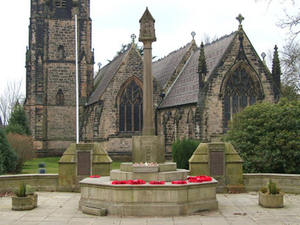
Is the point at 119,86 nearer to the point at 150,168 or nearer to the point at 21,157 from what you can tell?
the point at 21,157

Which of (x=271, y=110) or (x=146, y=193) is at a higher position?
(x=271, y=110)

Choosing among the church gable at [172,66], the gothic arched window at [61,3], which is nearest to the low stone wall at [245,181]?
the church gable at [172,66]

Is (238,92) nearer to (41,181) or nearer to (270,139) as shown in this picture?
(270,139)

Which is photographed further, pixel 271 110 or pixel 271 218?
pixel 271 110

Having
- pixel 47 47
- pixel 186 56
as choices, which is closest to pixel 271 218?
pixel 186 56

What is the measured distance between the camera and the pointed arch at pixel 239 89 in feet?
107

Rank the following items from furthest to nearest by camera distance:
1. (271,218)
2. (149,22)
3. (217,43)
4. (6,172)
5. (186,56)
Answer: (186,56) → (217,43) → (6,172) → (149,22) → (271,218)

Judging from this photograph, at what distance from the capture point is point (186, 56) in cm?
4084

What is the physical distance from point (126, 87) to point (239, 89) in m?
9.93

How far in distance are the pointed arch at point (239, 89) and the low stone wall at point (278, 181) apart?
52.3 ft

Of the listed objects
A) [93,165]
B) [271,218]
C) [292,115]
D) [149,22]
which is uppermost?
[149,22]

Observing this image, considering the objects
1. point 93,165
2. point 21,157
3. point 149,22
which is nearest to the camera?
point 149,22

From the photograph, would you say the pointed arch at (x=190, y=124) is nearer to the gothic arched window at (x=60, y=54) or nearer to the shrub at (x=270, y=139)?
the shrub at (x=270, y=139)

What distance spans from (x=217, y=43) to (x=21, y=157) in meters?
17.5
